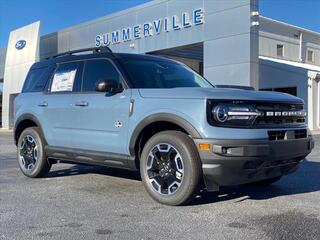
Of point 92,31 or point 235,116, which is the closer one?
point 235,116

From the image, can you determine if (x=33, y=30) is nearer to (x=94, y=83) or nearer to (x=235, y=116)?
(x=94, y=83)

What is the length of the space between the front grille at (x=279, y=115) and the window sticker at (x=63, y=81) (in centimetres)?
297

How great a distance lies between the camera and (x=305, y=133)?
574 cm

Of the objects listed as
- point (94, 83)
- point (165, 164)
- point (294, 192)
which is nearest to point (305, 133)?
point (294, 192)

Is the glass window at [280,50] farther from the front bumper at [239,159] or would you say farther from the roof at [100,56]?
the front bumper at [239,159]

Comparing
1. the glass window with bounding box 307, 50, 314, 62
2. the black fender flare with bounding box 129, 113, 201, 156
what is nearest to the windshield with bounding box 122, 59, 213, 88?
the black fender flare with bounding box 129, 113, 201, 156

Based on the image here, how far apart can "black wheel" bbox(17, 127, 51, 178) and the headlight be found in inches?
132

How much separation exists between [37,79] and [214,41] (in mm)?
14325

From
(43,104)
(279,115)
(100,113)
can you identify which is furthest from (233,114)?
(43,104)

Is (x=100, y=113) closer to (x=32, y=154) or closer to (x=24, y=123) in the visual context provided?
(x=32, y=154)

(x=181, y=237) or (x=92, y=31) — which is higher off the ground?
(x=92, y=31)

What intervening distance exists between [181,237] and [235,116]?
1.45 metres

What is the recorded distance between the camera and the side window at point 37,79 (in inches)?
294

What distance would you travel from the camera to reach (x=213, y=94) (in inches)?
198
